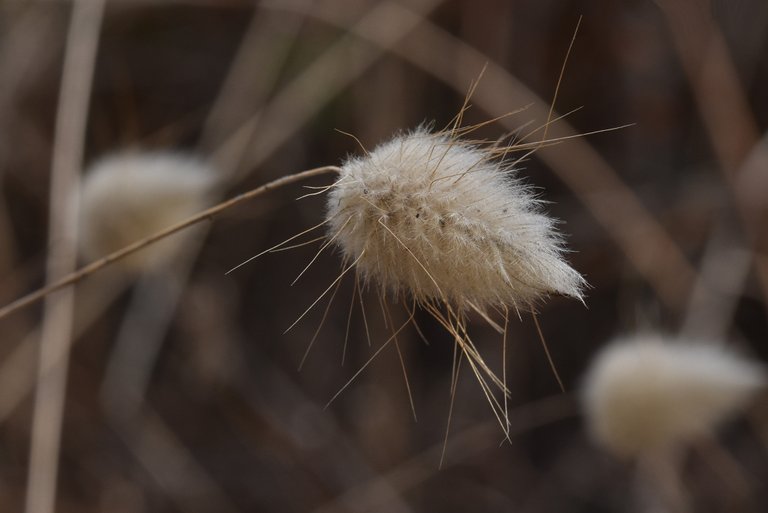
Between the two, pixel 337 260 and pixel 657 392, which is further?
pixel 337 260

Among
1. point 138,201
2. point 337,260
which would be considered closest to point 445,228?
point 138,201

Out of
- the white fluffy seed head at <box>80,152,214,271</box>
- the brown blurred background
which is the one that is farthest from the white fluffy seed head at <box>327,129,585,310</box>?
the brown blurred background

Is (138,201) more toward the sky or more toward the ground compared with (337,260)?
more toward the ground

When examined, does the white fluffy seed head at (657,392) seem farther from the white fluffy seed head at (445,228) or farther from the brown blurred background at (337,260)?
the white fluffy seed head at (445,228)

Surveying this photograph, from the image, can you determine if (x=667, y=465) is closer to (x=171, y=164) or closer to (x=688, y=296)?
(x=688, y=296)

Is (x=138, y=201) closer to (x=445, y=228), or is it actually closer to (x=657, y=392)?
(x=445, y=228)

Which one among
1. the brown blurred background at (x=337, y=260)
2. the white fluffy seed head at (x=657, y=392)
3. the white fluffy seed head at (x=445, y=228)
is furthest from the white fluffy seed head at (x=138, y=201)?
the white fluffy seed head at (x=657, y=392)

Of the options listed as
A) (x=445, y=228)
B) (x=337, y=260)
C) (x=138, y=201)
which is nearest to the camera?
(x=445, y=228)
